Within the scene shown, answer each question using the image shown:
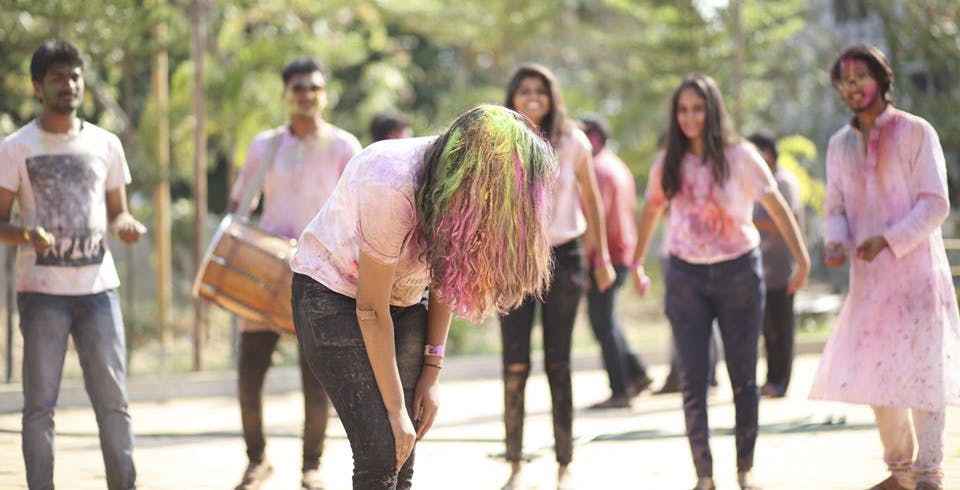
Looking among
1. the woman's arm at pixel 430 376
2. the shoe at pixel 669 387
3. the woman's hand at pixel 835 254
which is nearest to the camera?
the woman's arm at pixel 430 376

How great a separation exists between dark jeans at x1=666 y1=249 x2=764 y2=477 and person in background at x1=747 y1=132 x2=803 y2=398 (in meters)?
4.07

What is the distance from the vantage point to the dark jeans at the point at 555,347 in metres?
6.93

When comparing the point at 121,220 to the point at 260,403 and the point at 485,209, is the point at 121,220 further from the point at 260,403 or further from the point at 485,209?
the point at 485,209

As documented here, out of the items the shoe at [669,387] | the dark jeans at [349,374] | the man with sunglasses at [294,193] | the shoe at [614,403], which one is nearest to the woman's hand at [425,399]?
the dark jeans at [349,374]

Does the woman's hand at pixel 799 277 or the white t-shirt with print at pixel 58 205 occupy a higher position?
the white t-shirt with print at pixel 58 205

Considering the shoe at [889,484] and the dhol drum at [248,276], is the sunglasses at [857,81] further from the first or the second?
the dhol drum at [248,276]

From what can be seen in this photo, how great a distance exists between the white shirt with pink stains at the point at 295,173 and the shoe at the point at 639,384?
4505 millimetres

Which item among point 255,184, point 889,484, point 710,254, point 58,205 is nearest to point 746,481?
point 889,484

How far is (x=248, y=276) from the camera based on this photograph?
23.0 ft

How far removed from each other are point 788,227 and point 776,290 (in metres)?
3.85

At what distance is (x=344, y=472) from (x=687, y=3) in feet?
53.5

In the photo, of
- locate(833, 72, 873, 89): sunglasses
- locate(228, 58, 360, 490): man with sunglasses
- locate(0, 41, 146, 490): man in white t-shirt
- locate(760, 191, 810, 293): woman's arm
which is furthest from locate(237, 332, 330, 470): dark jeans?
locate(833, 72, 873, 89): sunglasses

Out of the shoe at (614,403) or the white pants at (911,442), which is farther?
the shoe at (614,403)

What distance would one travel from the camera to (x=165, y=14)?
14.0m
